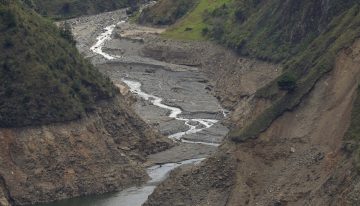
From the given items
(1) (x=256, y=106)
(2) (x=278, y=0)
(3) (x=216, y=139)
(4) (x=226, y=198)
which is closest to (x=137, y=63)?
(2) (x=278, y=0)

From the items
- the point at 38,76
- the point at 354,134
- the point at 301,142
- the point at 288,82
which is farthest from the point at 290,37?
the point at 354,134

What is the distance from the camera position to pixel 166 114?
147 m

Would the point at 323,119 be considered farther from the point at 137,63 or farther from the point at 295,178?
the point at 137,63

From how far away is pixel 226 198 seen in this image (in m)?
88.4

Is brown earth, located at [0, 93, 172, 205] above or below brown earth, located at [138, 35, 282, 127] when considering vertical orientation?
above

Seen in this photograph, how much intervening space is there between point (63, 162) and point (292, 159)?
28510 mm

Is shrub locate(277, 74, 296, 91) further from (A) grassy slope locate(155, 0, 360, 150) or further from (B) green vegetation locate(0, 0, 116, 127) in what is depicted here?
(B) green vegetation locate(0, 0, 116, 127)

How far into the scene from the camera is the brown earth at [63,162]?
343 ft

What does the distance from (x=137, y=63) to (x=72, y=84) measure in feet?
245

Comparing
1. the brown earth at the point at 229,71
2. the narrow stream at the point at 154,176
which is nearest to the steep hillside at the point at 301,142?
the narrow stream at the point at 154,176

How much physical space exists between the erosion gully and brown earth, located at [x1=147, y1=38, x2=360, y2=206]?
38.6ft

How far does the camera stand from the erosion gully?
10488cm

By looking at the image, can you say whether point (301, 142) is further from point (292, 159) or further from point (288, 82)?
point (288, 82)

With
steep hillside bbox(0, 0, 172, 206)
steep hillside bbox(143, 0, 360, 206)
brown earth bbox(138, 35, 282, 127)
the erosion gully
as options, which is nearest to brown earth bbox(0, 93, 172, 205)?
steep hillside bbox(0, 0, 172, 206)
